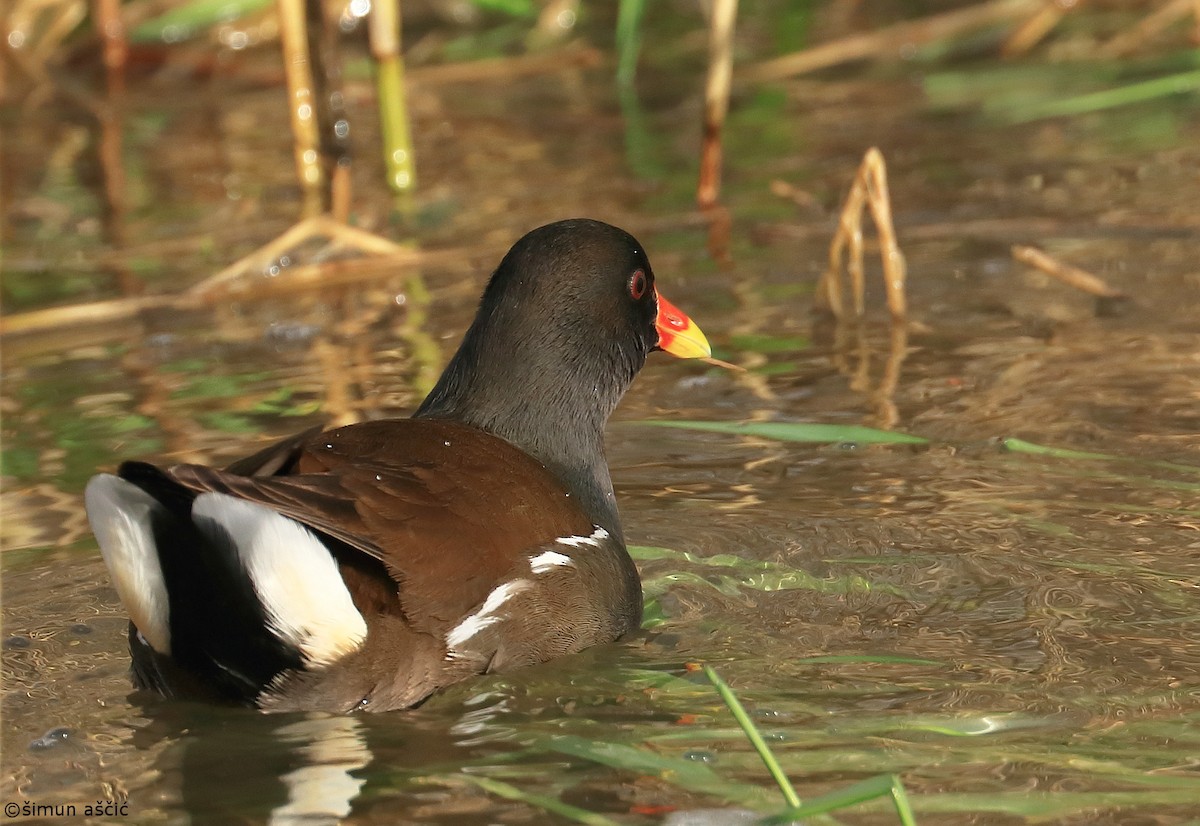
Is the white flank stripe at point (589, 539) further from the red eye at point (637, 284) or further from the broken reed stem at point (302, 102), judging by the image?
the broken reed stem at point (302, 102)

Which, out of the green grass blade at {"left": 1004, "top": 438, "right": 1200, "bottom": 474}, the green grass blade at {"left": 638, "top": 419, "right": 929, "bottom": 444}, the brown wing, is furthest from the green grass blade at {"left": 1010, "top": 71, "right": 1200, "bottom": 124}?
the brown wing

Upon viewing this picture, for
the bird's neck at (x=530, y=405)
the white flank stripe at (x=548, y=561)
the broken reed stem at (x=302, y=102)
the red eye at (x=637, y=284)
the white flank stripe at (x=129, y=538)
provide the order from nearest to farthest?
the white flank stripe at (x=129, y=538) → the white flank stripe at (x=548, y=561) → the bird's neck at (x=530, y=405) → the red eye at (x=637, y=284) → the broken reed stem at (x=302, y=102)

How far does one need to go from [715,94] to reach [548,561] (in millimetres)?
3530

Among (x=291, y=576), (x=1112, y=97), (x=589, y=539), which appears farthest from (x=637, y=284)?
(x=1112, y=97)

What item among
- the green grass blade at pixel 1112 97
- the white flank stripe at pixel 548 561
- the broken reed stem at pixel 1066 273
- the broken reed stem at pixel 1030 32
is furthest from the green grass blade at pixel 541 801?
the broken reed stem at pixel 1030 32

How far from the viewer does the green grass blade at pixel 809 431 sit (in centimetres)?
419

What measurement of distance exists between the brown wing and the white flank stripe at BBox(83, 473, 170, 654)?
164mm

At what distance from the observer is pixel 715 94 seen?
6.69 meters

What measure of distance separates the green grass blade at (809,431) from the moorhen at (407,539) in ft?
1.68

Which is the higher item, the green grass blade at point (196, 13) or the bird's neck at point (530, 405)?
the green grass blade at point (196, 13)

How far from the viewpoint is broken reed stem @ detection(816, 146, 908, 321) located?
5590 millimetres

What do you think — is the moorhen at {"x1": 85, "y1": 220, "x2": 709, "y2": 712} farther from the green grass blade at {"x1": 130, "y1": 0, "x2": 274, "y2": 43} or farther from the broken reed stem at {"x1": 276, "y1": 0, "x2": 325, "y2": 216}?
the green grass blade at {"x1": 130, "y1": 0, "x2": 274, "y2": 43}

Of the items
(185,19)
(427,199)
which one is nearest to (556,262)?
(427,199)

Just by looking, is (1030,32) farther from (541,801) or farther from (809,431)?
(541,801)
